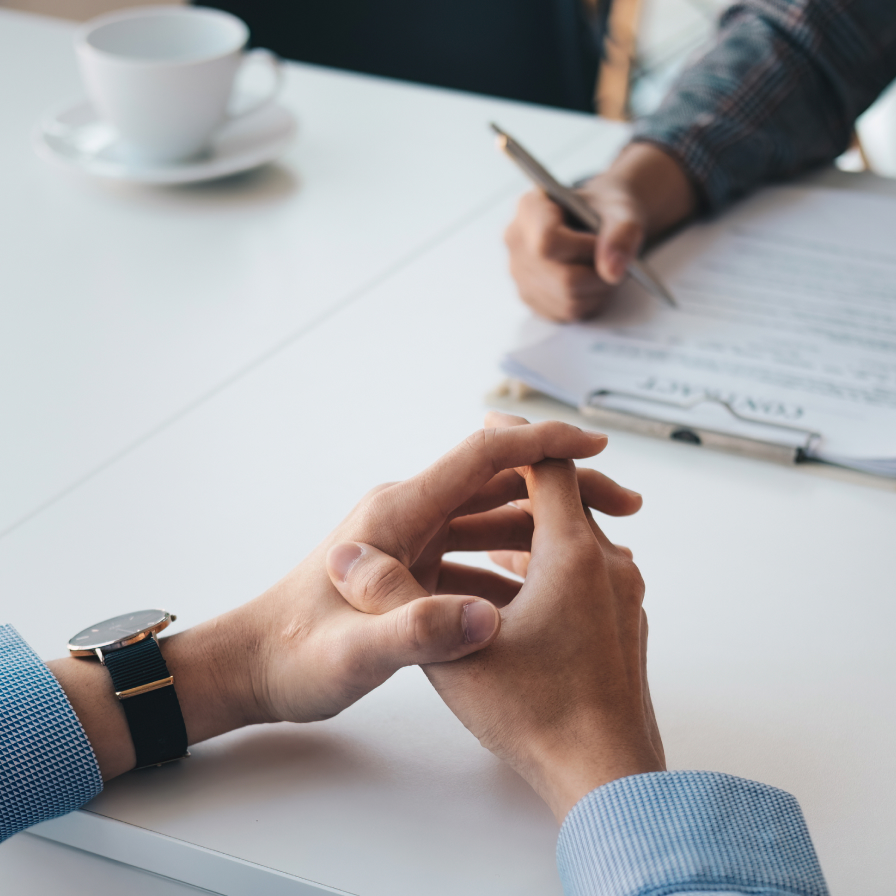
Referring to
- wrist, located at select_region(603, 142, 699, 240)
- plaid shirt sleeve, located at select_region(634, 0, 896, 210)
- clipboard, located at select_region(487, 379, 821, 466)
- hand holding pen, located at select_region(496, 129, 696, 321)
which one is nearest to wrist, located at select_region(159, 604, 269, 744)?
clipboard, located at select_region(487, 379, 821, 466)

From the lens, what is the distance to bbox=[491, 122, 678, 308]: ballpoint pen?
799 mm

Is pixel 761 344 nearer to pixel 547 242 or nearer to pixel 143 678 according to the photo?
pixel 547 242

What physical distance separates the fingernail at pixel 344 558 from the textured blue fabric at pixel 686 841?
5.9 inches

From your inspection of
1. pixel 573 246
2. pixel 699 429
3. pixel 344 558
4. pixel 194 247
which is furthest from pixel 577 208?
pixel 344 558

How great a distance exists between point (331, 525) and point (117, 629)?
153 mm

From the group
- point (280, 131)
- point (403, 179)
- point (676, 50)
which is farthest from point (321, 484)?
point (676, 50)

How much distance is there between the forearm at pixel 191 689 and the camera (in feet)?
1.53

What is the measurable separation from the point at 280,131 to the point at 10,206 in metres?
0.31

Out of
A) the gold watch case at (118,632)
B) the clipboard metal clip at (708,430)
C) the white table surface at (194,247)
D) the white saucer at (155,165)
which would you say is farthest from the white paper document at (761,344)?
the white saucer at (155,165)

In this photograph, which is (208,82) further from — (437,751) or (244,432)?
(437,751)

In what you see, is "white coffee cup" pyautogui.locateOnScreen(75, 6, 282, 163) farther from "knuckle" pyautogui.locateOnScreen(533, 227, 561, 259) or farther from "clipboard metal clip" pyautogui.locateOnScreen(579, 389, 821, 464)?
"clipboard metal clip" pyautogui.locateOnScreen(579, 389, 821, 464)

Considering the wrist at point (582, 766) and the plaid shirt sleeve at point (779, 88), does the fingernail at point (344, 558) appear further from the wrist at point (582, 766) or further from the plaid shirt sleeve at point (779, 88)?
the plaid shirt sleeve at point (779, 88)

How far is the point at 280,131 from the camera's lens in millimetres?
Answer: 1151

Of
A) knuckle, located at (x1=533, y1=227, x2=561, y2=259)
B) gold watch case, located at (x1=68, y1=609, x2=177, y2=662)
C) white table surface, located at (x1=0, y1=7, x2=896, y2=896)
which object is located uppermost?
knuckle, located at (x1=533, y1=227, x2=561, y2=259)
